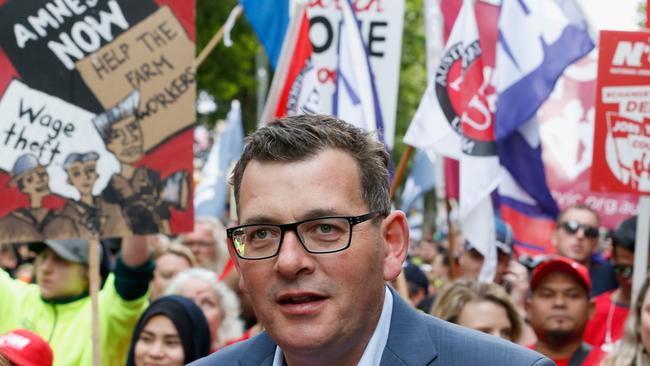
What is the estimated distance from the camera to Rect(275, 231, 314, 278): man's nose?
2.18 metres

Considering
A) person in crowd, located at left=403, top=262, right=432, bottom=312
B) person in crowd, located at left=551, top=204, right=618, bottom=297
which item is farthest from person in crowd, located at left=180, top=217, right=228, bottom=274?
person in crowd, located at left=551, top=204, right=618, bottom=297

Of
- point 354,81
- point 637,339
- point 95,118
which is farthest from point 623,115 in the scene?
point 95,118

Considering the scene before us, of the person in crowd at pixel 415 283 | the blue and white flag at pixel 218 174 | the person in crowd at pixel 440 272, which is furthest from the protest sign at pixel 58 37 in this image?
the person in crowd at pixel 440 272

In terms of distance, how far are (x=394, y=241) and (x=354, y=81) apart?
424 cm

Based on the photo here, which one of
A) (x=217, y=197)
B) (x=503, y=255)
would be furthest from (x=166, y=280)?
(x=217, y=197)

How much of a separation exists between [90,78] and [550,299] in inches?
99.8

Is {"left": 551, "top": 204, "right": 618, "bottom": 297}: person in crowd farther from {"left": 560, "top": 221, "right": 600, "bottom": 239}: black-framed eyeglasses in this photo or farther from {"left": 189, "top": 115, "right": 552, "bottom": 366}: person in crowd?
{"left": 189, "top": 115, "right": 552, "bottom": 366}: person in crowd

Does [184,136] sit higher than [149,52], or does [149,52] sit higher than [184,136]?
[149,52]

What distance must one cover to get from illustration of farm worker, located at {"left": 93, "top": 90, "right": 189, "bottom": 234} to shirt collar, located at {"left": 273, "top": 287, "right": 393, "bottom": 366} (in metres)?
2.34

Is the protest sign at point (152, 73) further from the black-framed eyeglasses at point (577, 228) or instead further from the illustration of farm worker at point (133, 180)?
the black-framed eyeglasses at point (577, 228)

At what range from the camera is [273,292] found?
2.22 metres

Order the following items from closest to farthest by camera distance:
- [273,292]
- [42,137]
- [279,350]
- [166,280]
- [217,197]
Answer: [273,292], [279,350], [42,137], [166,280], [217,197]

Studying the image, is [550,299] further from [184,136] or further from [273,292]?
[273,292]

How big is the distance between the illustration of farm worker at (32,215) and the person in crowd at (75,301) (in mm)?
430
